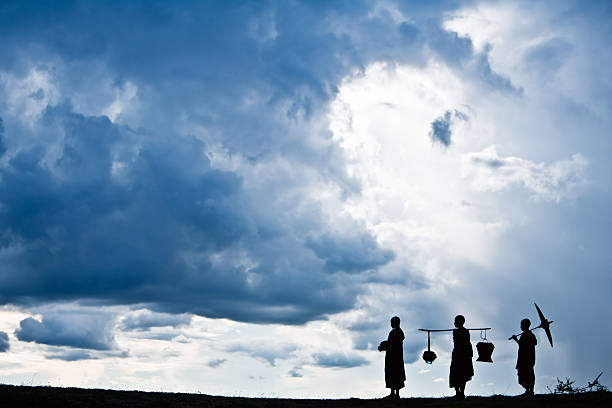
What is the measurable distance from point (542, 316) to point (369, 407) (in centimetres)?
808

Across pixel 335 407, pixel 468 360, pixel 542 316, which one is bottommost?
pixel 335 407

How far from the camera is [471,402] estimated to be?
23.0 meters

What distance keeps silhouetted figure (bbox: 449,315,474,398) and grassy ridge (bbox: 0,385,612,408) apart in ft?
2.58

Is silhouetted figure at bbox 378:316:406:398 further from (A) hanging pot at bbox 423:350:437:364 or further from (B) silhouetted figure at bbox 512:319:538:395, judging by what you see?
(B) silhouetted figure at bbox 512:319:538:395

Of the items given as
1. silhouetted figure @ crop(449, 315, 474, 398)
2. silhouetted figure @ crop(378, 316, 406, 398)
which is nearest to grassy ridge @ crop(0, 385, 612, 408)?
silhouetted figure @ crop(449, 315, 474, 398)

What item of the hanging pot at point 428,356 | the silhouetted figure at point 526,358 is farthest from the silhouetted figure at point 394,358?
the silhouetted figure at point 526,358

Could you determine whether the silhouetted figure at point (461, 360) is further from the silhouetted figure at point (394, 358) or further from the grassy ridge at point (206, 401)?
the silhouetted figure at point (394, 358)

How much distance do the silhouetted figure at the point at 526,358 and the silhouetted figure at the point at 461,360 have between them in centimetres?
194

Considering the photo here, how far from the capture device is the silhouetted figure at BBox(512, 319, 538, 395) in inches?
1007

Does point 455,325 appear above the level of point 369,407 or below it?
above

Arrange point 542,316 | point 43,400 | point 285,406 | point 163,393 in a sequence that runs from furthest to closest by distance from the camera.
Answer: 1. point 542,316
2. point 163,393
3. point 285,406
4. point 43,400

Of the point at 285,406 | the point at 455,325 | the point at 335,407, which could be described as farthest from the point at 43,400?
the point at 455,325

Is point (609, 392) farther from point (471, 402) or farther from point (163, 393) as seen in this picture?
point (163, 393)

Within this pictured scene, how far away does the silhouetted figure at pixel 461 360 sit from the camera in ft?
82.0
